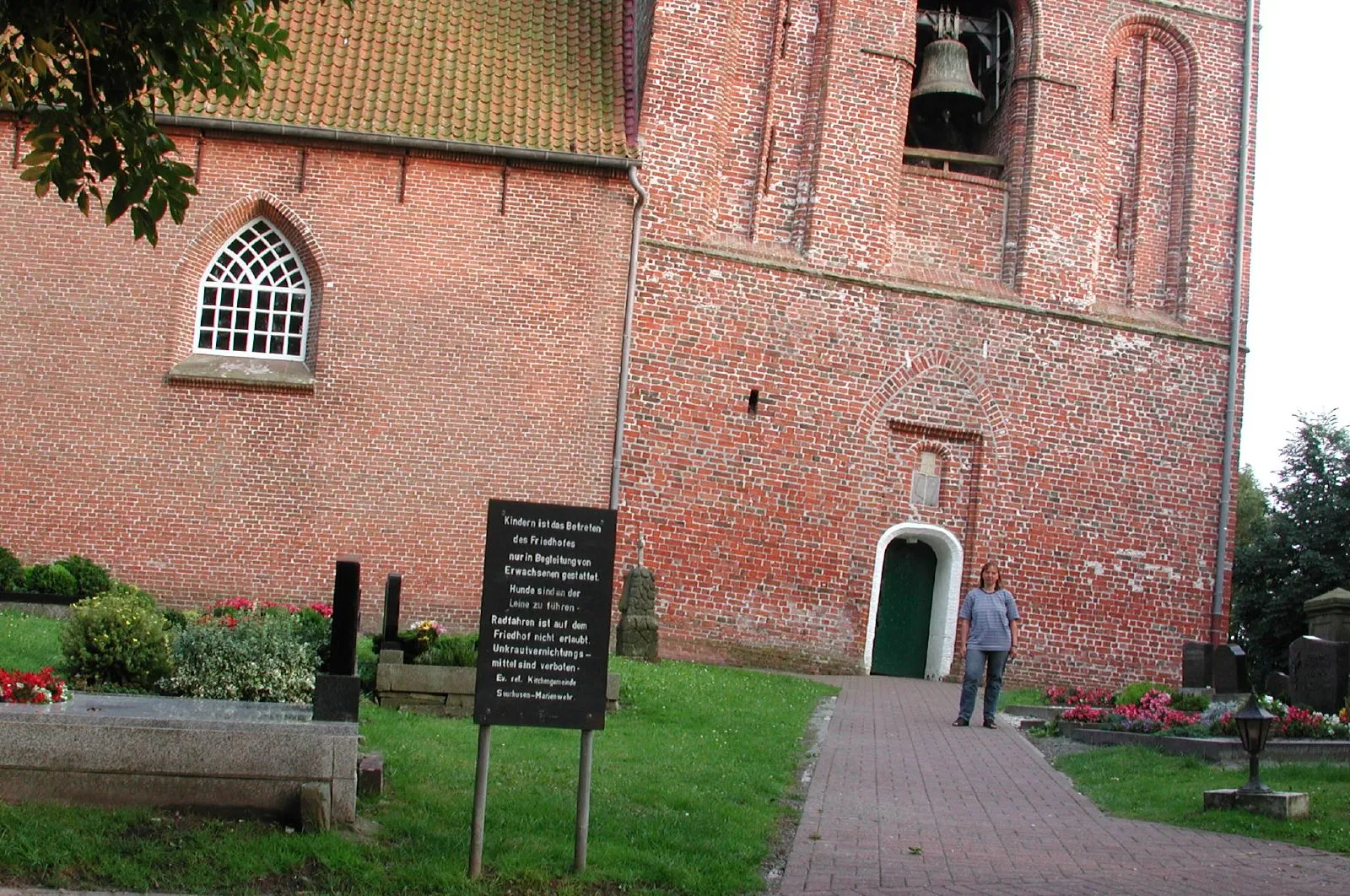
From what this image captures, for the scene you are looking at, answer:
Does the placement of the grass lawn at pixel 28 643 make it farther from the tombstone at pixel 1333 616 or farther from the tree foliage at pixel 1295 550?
the tree foliage at pixel 1295 550

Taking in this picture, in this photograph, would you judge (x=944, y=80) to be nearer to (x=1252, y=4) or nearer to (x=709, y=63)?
(x=709, y=63)

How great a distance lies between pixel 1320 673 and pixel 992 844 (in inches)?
261

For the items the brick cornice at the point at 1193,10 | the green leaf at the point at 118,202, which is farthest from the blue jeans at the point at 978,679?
the brick cornice at the point at 1193,10

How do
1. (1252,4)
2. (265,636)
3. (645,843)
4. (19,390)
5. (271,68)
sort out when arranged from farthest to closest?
(1252,4) < (271,68) < (19,390) < (265,636) < (645,843)

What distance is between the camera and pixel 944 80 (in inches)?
801

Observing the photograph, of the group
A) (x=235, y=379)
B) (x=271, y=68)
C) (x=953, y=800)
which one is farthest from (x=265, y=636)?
(x=271, y=68)

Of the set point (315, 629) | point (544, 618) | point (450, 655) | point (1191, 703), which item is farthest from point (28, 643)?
point (1191, 703)

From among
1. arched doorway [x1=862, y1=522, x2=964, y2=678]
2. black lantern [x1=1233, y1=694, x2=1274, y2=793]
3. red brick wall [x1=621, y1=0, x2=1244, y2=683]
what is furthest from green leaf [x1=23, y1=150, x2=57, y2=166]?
arched doorway [x1=862, y1=522, x2=964, y2=678]

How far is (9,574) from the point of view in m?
16.7

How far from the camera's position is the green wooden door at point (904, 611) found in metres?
19.9

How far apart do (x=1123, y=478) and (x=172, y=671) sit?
45.5 feet

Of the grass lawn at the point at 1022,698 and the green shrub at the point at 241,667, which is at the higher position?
the green shrub at the point at 241,667

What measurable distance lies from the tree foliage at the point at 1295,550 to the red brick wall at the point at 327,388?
17118 mm

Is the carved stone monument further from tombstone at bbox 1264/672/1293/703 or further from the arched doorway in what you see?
tombstone at bbox 1264/672/1293/703
